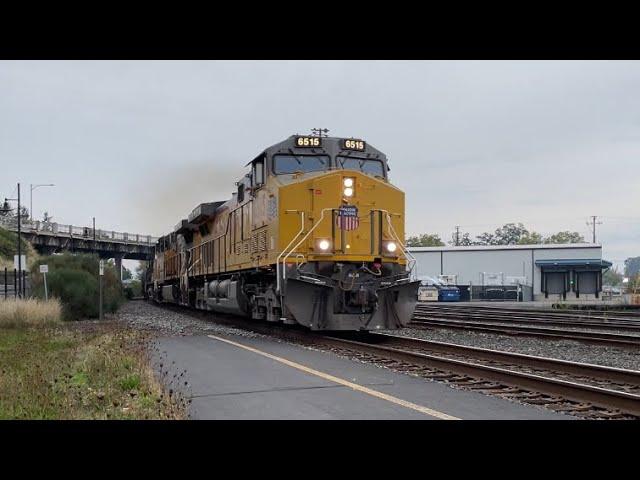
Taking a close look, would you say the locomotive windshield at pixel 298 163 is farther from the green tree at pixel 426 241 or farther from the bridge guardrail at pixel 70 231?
the green tree at pixel 426 241

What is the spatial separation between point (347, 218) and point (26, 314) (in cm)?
1209

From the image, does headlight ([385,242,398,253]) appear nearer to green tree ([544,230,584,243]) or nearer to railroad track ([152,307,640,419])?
railroad track ([152,307,640,419])

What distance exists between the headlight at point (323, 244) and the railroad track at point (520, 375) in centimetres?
192

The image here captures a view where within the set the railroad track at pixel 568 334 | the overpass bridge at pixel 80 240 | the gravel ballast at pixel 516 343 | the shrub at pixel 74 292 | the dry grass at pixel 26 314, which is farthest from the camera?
the overpass bridge at pixel 80 240

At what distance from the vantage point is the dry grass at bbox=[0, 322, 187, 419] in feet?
20.5

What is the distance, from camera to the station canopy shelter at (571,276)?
53.6 meters

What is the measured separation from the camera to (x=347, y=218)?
13.9 m

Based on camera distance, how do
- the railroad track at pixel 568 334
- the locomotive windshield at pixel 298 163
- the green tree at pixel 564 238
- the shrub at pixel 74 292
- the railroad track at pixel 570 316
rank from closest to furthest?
the railroad track at pixel 568 334 < the locomotive windshield at pixel 298 163 < the railroad track at pixel 570 316 < the shrub at pixel 74 292 < the green tree at pixel 564 238

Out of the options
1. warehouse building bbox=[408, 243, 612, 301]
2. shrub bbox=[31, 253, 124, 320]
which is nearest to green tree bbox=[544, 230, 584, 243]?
warehouse building bbox=[408, 243, 612, 301]

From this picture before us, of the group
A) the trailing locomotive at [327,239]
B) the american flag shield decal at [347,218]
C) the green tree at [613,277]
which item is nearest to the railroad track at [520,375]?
the trailing locomotive at [327,239]

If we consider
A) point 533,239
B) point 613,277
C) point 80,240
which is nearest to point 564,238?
point 533,239

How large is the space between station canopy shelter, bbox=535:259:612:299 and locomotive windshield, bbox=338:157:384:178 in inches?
1684
